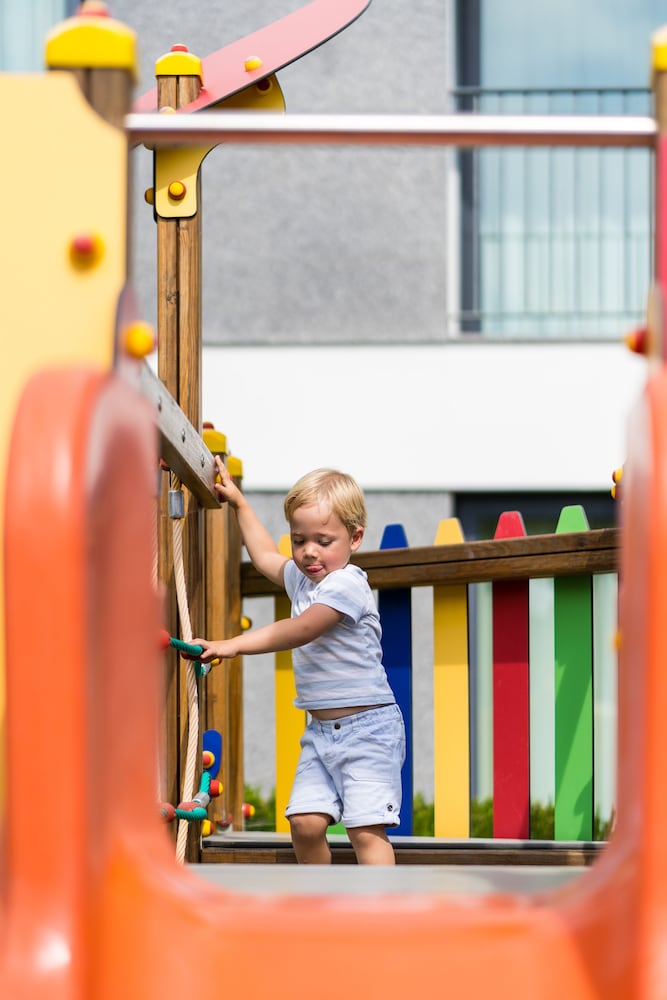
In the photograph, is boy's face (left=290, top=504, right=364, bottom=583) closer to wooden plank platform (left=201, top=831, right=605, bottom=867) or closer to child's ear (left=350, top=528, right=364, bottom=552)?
child's ear (left=350, top=528, right=364, bottom=552)

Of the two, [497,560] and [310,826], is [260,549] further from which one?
[310,826]

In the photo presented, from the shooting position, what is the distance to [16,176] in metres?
1.42

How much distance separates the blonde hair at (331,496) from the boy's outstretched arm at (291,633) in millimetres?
195

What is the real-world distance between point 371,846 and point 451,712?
1.85 ft

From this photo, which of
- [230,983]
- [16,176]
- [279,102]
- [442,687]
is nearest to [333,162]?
[279,102]

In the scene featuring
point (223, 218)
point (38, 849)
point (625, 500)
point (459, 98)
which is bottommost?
point (38, 849)

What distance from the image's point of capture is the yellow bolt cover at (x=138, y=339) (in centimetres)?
138

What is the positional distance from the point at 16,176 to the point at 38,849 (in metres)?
0.75

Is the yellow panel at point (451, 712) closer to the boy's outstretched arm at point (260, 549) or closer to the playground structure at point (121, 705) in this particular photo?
the boy's outstretched arm at point (260, 549)

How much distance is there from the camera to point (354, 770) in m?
2.43

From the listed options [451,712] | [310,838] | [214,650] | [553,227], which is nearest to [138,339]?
[214,650]

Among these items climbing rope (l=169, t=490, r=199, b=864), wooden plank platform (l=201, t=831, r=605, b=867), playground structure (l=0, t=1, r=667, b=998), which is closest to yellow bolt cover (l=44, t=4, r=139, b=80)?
playground structure (l=0, t=1, r=667, b=998)

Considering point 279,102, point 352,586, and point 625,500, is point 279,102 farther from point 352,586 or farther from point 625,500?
point 625,500

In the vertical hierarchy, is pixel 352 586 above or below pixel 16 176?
below
